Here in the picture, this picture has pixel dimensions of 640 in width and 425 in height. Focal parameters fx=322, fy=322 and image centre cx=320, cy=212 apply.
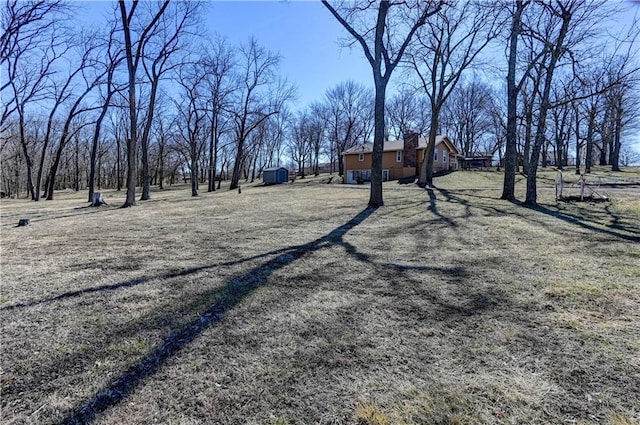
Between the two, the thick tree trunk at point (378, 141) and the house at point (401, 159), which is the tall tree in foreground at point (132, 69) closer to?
the thick tree trunk at point (378, 141)

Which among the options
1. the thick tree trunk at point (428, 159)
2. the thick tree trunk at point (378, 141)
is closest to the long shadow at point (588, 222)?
the thick tree trunk at point (378, 141)

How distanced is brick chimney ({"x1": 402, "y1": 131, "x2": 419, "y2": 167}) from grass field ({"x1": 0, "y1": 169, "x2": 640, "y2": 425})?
2658cm

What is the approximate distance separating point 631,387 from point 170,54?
22.7 metres

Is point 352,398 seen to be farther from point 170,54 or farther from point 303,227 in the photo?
point 170,54

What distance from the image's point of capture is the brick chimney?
3161 centimetres

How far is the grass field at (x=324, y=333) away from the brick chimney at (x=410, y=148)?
26.6m

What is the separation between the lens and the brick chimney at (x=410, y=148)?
31609mm

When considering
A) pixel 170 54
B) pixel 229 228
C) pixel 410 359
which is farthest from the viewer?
pixel 170 54

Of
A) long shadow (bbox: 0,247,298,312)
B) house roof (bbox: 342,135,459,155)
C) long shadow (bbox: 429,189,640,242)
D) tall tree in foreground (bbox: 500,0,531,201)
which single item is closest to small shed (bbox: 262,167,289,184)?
house roof (bbox: 342,135,459,155)

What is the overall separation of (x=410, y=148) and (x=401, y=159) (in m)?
1.57

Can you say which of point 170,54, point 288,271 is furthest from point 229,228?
point 170,54

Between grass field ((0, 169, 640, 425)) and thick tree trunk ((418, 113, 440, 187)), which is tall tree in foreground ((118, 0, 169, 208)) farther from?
thick tree trunk ((418, 113, 440, 187))

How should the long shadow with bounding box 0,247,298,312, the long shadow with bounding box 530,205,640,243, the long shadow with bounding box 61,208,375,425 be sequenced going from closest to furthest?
the long shadow with bounding box 61,208,375,425
the long shadow with bounding box 0,247,298,312
the long shadow with bounding box 530,205,640,243

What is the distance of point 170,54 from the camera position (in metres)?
19.1
